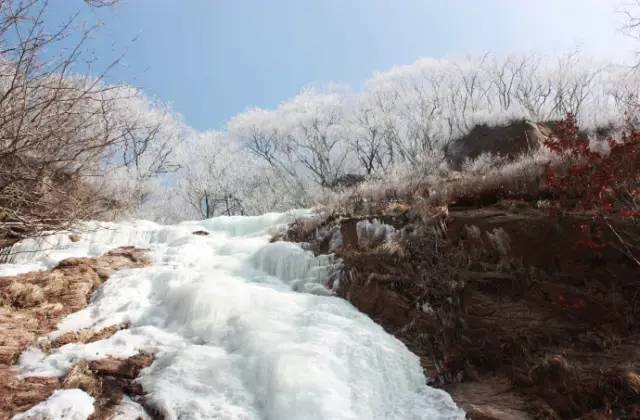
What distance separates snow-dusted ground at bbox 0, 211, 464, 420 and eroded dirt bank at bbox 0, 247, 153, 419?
120 mm

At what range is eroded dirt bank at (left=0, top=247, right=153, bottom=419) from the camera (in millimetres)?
3354

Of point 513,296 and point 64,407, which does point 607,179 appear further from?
point 64,407

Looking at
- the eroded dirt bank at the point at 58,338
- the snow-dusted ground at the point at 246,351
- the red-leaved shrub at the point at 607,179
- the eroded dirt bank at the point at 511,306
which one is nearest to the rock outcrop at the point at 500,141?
the red-leaved shrub at the point at 607,179

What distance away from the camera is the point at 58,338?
427 centimetres

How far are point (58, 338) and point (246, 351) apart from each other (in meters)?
2.01

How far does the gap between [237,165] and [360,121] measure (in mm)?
9999

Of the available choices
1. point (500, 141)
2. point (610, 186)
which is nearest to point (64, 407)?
point (610, 186)

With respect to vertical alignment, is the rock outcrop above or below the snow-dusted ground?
above

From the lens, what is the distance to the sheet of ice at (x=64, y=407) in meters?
3.05

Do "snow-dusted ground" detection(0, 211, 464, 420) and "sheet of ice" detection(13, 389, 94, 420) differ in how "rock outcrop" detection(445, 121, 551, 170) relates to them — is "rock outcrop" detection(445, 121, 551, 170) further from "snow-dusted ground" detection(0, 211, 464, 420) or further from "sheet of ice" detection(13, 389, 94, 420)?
"sheet of ice" detection(13, 389, 94, 420)

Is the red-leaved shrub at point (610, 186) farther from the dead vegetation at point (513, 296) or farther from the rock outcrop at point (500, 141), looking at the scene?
the rock outcrop at point (500, 141)

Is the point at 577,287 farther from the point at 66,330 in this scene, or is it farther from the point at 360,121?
the point at 360,121

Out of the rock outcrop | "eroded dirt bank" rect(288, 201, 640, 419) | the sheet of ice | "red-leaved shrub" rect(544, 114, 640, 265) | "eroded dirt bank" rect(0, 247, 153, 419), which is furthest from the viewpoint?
the rock outcrop

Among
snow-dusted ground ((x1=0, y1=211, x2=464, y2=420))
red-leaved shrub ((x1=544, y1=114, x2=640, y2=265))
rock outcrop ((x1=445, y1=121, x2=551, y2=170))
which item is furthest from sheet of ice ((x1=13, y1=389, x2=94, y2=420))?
rock outcrop ((x1=445, y1=121, x2=551, y2=170))
